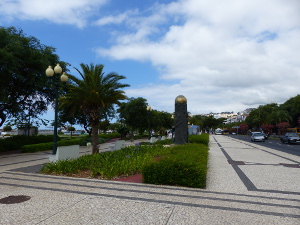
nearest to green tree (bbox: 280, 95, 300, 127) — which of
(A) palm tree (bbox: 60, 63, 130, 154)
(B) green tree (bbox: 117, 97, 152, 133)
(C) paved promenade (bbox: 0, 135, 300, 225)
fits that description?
(B) green tree (bbox: 117, 97, 152, 133)

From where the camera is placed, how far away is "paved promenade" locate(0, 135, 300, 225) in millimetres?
4289

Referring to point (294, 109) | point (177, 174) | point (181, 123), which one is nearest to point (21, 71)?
point (181, 123)

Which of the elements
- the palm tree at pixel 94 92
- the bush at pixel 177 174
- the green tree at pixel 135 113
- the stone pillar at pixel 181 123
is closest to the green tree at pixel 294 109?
the green tree at pixel 135 113

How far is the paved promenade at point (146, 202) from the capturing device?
169 inches

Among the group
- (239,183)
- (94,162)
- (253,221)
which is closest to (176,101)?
(94,162)

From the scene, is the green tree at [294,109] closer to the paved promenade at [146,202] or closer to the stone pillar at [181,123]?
the stone pillar at [181,123]

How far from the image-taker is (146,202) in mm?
5234

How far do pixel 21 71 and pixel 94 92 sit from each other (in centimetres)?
737

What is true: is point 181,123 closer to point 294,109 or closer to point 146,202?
A: point 146,202

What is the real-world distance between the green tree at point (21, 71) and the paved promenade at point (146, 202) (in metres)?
9.67

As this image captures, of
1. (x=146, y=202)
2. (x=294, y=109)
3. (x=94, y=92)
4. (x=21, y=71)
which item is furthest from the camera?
(x=294, y=109)

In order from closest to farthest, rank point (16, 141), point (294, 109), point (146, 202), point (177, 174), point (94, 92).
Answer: point (146, 202) < point (177, 174) < point (94, 92) < point (16, 141) < point (294, 109)

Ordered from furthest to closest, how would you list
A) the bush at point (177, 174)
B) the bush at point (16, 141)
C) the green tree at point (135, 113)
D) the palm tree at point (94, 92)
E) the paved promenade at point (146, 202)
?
1. the green tree at point (135, 113)
2. the bush at point (16, 141)
3. the palm tree at point (94, 92)
4. the bush at point (177, 174)
5. the paved promenade at point (146, 202)

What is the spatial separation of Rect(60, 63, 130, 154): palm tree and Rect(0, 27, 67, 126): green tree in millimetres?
4331
